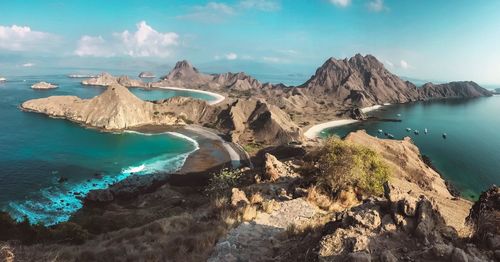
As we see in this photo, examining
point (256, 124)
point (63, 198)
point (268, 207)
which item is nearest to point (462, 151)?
point (256, 124)

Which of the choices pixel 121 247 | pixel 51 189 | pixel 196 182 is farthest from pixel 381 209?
pixel 51 189

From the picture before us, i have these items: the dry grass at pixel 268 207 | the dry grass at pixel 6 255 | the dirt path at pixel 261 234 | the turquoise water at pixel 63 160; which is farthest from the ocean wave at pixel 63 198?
the dirt path at pixel 261 234

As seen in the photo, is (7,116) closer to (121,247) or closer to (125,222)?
(125,222)

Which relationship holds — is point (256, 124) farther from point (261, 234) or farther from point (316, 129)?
point (261, 234)

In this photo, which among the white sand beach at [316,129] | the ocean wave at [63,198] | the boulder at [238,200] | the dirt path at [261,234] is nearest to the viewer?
the dirt path at [261,234]

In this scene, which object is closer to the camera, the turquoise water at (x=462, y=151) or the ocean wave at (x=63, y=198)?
the ocean wave at (x=63, y=198)

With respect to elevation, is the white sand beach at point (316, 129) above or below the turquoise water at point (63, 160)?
above

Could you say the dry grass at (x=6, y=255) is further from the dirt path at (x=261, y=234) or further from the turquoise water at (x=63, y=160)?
the turquoise water at (x=63, y=160)

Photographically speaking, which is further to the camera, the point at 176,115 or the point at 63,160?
the point at 176,115
